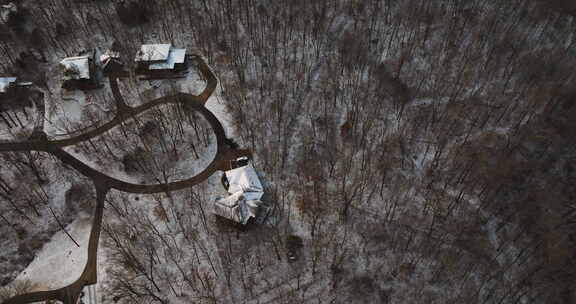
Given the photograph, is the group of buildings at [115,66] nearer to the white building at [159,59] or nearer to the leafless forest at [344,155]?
the white building at [159,59]

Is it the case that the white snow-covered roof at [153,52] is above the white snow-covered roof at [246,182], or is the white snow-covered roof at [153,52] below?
above

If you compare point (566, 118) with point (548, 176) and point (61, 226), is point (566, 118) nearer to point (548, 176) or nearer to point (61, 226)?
point (548, 176)

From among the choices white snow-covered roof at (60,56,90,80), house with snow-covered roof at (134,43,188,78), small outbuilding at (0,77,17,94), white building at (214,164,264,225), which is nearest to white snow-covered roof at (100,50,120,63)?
→ white snow-covered roof at (60,56,90,80)

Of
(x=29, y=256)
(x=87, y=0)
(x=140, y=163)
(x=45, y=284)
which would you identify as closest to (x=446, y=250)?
(x=140, y=163)

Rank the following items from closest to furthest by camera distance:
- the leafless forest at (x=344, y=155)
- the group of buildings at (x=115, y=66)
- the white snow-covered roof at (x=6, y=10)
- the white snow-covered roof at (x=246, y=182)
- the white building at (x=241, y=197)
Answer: the leafless forest at (x=344, y=155) < the white building at (x=241, y=197) < the white snow-covered roof at (x=246, y=182) < the group of buildings at (x=115, y=66) < the white snow-covered roof at (x=6, y=10)

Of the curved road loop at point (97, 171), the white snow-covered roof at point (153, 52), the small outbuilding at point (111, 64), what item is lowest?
the curved road loop at point (97, 171)

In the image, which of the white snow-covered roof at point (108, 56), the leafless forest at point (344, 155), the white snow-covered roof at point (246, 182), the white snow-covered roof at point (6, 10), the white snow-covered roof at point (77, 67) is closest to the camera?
the leafless forest at point (344, 155)

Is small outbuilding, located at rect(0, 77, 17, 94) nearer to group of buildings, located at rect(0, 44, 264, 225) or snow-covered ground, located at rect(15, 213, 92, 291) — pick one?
group of buildings, located at rect(0, 44, 264, 225)

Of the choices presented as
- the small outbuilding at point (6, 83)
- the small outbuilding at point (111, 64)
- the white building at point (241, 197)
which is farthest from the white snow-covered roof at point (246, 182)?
the small outbuilding at point (6, 83)
